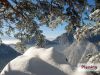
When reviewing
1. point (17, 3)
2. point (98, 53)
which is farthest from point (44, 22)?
point (98, 53)

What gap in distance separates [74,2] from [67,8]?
0.53 m

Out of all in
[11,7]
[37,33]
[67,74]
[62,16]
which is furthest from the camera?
[37,33]

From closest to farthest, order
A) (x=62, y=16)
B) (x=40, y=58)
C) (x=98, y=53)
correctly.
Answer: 1. (x=40, y=58)
2. (x=98, y=53)
3. (x=62, y=16)

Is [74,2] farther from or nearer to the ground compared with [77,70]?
farther from the ground

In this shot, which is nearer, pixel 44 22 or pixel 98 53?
pixel 98 53

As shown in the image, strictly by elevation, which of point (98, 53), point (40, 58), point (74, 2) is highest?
point (74, 2)

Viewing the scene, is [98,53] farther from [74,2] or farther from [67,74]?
[74,2]

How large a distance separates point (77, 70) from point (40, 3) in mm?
10133

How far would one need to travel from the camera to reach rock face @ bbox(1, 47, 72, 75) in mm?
7995

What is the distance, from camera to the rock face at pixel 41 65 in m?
8.00

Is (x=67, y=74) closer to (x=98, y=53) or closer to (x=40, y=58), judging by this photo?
(x=40, y=58)

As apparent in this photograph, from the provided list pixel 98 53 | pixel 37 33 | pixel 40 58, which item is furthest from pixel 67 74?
pixel 37 33

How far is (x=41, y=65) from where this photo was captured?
815cm

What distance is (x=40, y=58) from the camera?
331 inches
